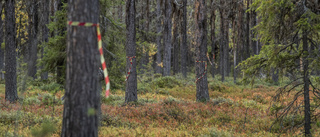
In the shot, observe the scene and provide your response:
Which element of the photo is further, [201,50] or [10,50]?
[201,50]

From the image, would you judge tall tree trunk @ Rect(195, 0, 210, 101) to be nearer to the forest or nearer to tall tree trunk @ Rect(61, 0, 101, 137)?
the forest

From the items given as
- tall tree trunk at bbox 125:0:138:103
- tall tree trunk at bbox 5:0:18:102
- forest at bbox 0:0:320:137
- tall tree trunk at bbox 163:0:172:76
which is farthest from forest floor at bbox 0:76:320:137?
tall tree trunk at bbox 163:0:172:76

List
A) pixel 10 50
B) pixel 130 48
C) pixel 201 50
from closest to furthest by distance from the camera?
pixel 130 48
pixel 10 50
pixel 201 50

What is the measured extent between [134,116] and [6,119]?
13.8ft

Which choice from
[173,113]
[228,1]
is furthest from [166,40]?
[173,113]

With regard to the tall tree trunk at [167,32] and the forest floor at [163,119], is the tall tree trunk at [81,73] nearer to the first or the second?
the forest floor at [163,119]

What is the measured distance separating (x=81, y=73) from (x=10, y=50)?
9.49 m

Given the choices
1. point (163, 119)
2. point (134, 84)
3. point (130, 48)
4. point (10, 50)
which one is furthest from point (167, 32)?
point (163, 119)

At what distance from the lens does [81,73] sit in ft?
13.0

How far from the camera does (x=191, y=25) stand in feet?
121

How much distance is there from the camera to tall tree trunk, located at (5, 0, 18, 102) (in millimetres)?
11391

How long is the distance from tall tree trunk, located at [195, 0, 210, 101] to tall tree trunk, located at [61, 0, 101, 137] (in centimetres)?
964

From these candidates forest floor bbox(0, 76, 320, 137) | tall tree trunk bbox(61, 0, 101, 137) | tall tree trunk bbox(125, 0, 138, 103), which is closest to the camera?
tall tree trunk bbox(61, 0, 101, 137)

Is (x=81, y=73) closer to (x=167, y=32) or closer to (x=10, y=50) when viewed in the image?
(x=10, y=50)
